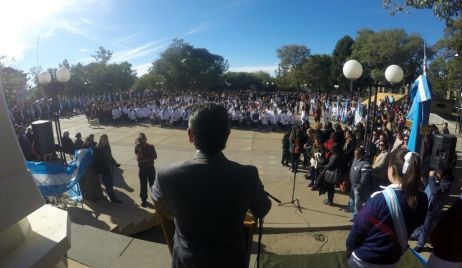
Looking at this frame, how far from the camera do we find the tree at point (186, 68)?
58250 mm

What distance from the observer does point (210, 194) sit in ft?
5.46

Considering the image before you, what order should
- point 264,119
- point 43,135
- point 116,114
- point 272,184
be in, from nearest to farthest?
point 43,135, point 272,184, point 264,119, point 116,114

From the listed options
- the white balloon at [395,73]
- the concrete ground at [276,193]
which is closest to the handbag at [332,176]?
the concrete ground at [276,193]

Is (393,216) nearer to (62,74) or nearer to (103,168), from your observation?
(103,168)

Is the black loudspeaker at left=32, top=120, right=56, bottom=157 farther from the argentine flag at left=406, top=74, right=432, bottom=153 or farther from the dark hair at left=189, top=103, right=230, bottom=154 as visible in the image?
the argentine flag at left=406, top=74, right=432, bottom=153

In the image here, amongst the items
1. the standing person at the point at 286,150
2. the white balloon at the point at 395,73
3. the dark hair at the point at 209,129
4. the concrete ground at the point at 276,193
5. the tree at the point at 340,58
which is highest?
the tree at the point at 340,58

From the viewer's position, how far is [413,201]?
242 centimetres

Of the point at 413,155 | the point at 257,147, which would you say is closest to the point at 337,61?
the point at 257,147

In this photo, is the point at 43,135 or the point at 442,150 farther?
the point at 43,135

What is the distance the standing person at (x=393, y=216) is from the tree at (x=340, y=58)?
48562 millimetres

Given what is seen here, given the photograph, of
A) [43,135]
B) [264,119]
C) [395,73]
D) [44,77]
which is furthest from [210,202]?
[264,119]

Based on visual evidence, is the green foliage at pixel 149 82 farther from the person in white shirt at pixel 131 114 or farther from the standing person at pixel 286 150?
the standing person at pixel 286 150

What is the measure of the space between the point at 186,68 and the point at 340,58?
88.4 feet

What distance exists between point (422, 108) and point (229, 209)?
700cm
